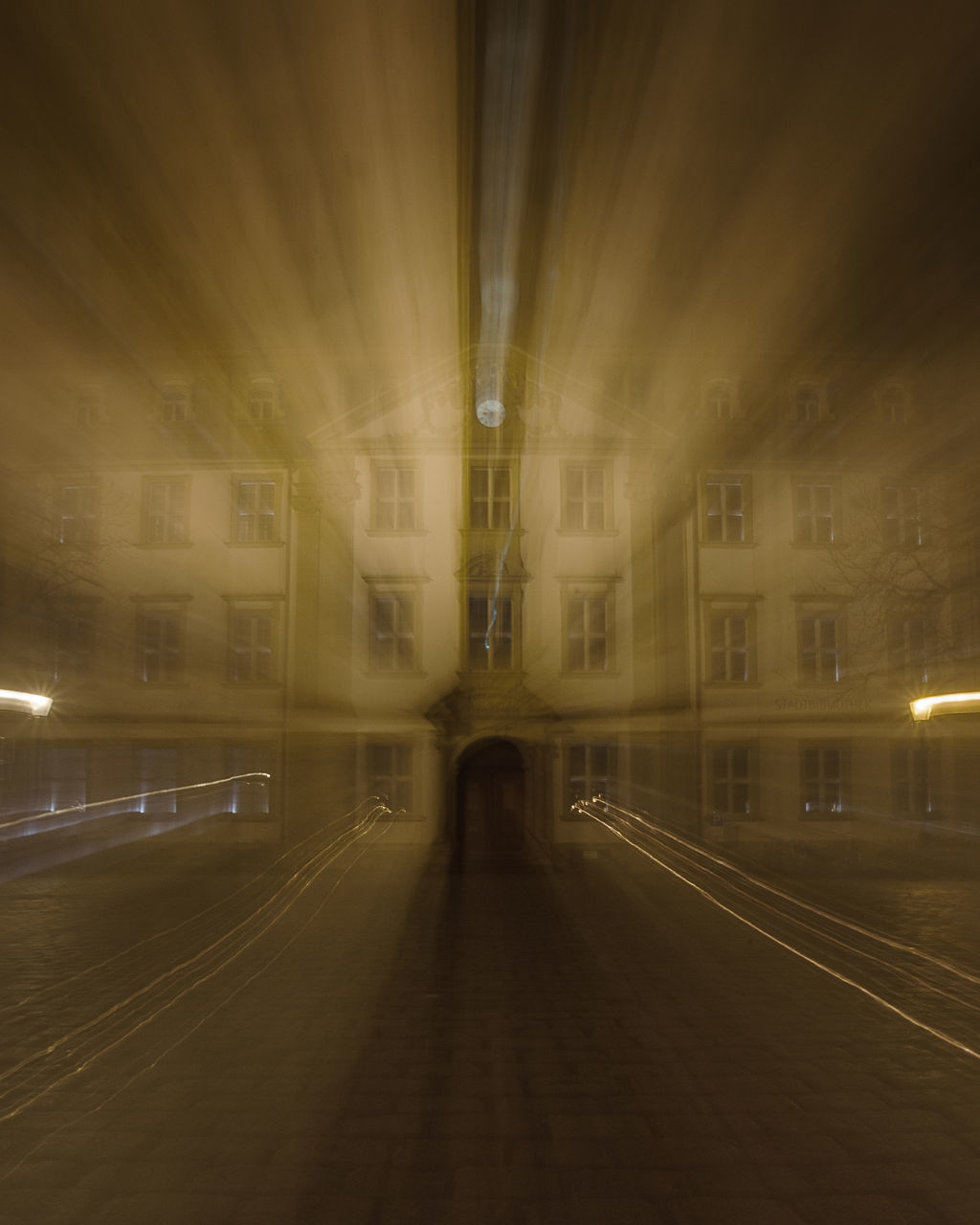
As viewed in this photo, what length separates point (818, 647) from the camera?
2211 centimetres

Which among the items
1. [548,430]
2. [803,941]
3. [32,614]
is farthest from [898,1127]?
[32,614]

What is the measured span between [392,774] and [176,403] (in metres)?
9.15

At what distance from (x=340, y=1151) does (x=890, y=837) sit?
1901 cm

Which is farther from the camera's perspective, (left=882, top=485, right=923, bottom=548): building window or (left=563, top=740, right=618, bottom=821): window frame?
(left=563, top=740, right=618, bottom=821): window frame

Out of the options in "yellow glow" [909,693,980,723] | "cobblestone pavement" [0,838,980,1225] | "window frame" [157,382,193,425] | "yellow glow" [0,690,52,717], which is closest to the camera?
"cobblestone pavement" [0,838,980,1225]

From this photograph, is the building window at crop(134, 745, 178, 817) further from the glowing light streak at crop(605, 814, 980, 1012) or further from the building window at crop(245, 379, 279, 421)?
the glowing light streak at crop(605, 814, 980, 1012)

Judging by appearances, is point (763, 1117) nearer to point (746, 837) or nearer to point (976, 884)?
point (976, 884)

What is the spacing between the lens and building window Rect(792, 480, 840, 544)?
22344mm

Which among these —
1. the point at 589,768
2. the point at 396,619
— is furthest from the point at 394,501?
the point at 589,768

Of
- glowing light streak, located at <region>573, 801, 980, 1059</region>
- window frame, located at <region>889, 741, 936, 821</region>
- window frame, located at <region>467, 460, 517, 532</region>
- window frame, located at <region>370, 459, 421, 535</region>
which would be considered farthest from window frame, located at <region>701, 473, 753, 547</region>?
glowing light streak, located at <region>573, 801, 980, 1059</region>

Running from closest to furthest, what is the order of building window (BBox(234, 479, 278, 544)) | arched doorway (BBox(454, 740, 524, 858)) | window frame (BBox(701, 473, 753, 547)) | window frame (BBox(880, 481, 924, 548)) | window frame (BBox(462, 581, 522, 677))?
window frame (BBox(880, 481, 924, 548))
arched doorway (BBox(454, 740, 524, 858))
window frame (BBox(462, 581, 522, 677))
building window (BBox(234, 479, 278, 544))
window frame (BBox(701, 473, 753, 547))

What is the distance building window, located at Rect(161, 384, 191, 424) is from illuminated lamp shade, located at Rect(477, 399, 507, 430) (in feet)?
20.4

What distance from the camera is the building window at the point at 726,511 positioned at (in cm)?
2281

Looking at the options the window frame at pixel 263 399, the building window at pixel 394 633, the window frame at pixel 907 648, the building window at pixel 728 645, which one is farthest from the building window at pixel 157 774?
the window frame at pixel 907 648
